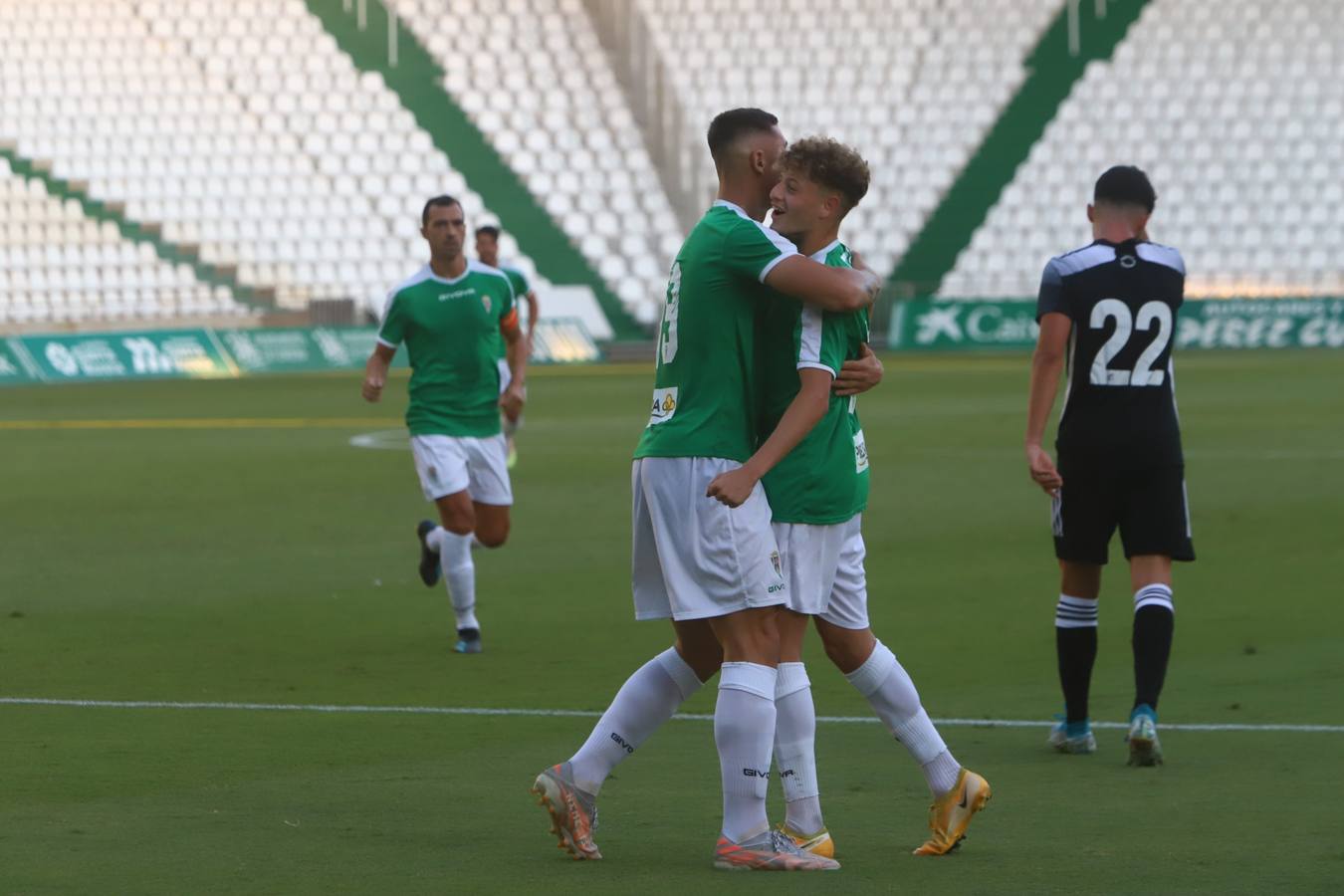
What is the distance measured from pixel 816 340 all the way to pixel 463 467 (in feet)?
18.6

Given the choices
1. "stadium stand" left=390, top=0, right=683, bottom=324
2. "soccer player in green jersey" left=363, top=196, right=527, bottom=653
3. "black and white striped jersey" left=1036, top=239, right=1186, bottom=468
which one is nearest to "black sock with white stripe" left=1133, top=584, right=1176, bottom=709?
"black and white striped jersey" left=1036, top=239, right=1186, bottom=468

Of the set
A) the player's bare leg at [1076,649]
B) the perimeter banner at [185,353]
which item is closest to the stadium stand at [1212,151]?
the perimeter banner at [185,353]

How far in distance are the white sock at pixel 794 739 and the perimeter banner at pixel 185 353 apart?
112 feet

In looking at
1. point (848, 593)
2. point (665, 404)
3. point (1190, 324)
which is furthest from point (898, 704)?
point (1190, 324)

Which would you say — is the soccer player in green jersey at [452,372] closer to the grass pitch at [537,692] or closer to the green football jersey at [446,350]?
the green football jersey at [446,350]

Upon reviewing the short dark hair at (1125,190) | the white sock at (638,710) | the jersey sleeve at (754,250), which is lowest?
the white sock at (638,710)

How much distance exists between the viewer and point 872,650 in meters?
5.78

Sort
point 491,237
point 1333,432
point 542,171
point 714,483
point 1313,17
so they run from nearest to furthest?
point 714,483
point 491,237
point 1333,432
point 542,171
point 1313,17

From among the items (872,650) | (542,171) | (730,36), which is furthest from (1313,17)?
(872,650)

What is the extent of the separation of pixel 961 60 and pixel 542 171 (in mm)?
9993

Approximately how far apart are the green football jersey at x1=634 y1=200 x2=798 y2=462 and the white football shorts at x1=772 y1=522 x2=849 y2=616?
0.23m

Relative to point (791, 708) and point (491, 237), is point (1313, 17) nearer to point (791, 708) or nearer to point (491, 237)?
point (491, 237)

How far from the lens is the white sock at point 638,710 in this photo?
18.6ft

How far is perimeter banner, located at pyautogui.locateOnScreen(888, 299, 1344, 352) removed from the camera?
4572cm
